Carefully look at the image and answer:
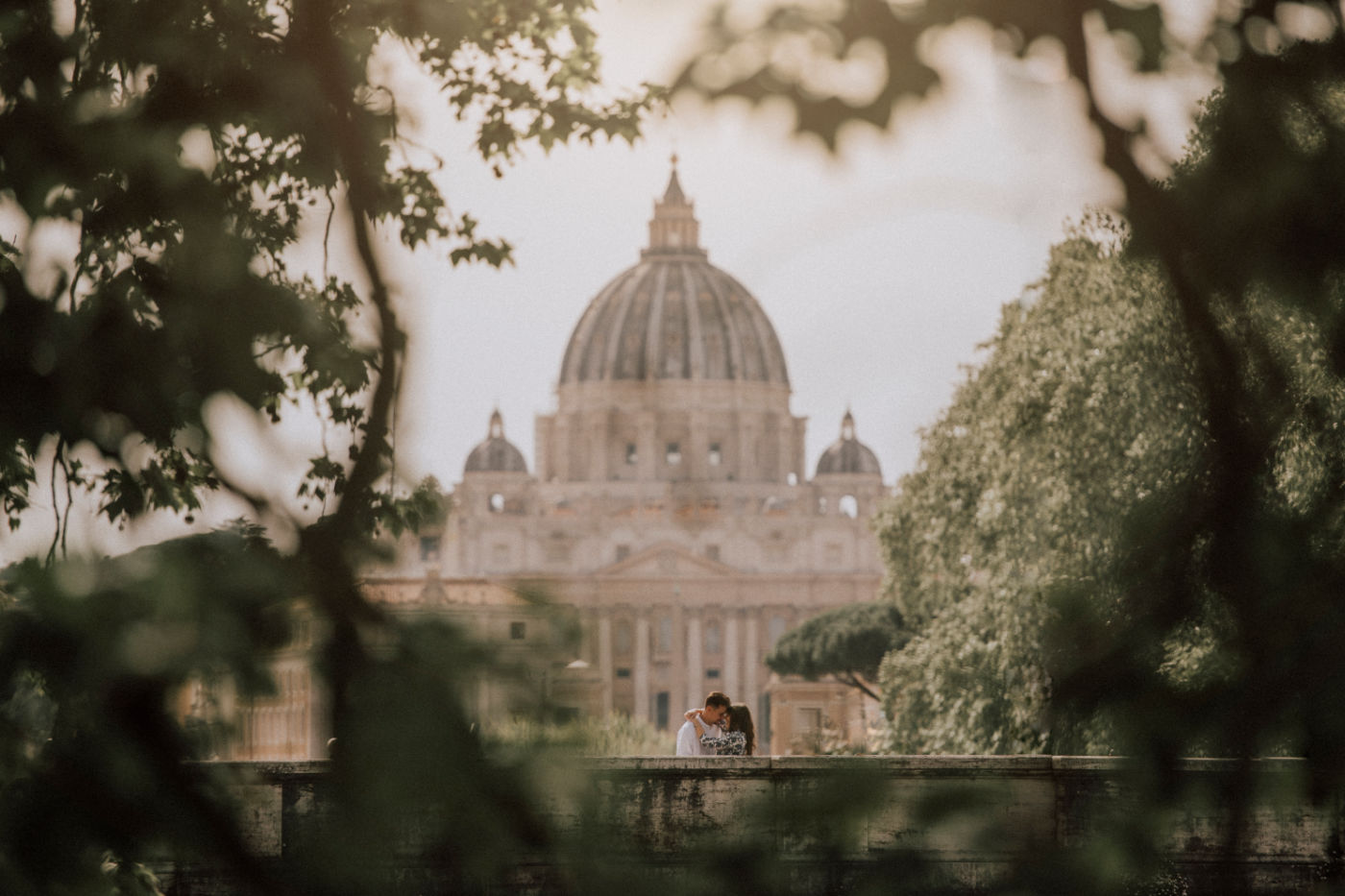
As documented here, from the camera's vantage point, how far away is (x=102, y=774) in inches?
80.1

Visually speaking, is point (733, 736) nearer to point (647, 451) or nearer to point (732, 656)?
point (732, 656)

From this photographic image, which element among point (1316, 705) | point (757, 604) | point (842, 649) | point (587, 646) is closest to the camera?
point (587, 646)

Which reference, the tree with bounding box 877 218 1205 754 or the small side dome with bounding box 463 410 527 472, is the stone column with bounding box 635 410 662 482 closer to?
the small side dome with bounding box 463 410 527 472

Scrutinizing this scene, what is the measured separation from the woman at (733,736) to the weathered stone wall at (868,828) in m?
7.96

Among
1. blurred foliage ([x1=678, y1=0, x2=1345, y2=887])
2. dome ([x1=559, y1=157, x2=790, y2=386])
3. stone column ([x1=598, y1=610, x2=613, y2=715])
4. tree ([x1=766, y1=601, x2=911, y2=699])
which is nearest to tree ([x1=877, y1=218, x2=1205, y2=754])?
blurred foliage ([x1=678, y1=0, x2=1345, y2=887])

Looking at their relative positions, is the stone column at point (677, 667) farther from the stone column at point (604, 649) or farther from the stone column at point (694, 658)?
the stone column at point (604, 649)

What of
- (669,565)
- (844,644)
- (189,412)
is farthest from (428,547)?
(669,565)

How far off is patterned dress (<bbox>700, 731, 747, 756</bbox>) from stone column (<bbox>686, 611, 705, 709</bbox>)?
282 ft

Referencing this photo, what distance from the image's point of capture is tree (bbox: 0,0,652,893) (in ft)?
5.95

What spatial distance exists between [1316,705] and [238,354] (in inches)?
48.1

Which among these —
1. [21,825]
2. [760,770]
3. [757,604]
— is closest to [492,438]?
[757,604]

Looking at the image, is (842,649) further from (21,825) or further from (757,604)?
(21,825)

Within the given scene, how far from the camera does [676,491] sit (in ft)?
291

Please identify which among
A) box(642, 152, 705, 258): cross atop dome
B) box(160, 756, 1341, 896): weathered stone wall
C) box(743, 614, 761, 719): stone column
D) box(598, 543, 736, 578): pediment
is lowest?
box(160, 756, 1341, 896): weathered stone wall
